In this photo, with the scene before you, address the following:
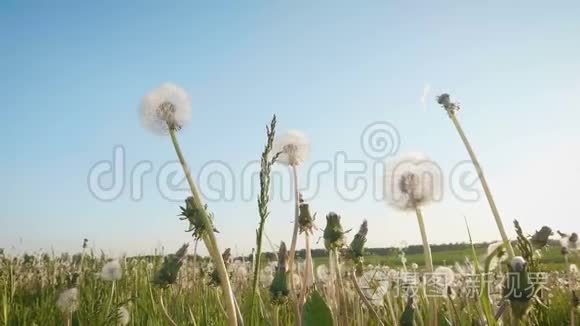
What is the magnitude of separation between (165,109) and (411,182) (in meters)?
1.47

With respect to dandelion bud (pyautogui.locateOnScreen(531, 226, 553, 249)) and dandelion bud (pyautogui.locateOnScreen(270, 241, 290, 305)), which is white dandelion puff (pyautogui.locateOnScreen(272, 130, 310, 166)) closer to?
dandelion bud (pyautogui.locateOnScreen(270, 241, 290, 305))

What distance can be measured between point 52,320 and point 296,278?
1.94 metres

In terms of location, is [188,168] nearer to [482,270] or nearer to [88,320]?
[482,270]

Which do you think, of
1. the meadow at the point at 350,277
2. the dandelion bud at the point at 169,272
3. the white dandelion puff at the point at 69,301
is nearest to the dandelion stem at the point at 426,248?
the meadow at the point at 350,277

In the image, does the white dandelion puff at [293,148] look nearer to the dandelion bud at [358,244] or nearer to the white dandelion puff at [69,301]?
the dandelion bud at [358,244]

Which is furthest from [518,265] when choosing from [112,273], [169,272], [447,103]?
[112,273]

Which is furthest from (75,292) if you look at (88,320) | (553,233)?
(553,233)

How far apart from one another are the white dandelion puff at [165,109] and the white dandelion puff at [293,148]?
946mm

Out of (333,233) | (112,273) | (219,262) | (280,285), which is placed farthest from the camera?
(112,273)

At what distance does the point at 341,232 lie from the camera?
2998 mm

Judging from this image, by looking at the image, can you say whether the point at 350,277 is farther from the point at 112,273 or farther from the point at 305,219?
the point at 112,273

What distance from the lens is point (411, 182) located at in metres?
3.17

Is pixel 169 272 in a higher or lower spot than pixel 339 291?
higher

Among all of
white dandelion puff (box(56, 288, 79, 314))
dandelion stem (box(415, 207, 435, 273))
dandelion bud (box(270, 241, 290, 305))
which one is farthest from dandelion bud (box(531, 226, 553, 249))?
white dandelion puff (box(56, 288, 79, 314))
